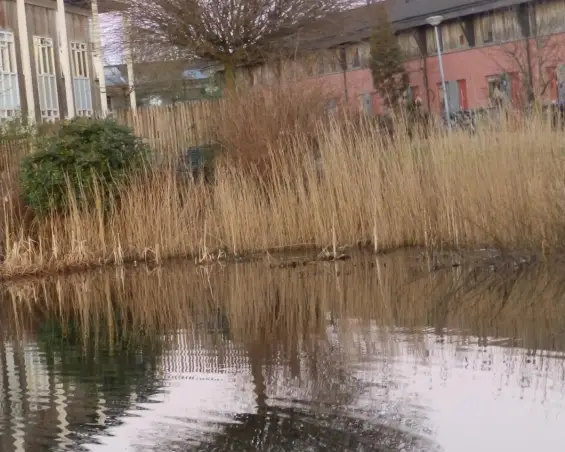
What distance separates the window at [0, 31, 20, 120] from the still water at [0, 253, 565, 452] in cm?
1521

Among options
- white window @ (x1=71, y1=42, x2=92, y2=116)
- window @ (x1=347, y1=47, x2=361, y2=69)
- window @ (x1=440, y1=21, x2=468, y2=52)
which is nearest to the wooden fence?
white window @ (x1=71, y1=42, x2=92, y2=116)

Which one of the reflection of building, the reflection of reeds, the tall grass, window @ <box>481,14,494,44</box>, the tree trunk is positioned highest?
window @ <box>481,14,494,44</box>

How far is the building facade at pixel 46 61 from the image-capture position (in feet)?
81.0

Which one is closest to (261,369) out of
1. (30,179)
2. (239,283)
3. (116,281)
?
(239,283)

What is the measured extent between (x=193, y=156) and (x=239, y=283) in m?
5.24

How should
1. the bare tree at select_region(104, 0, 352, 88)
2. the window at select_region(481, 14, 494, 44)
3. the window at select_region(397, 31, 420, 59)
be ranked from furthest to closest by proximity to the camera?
1. the window at select_region(397, 31, 420, 59)
2. the window at select_region(481, 14, 494, 44)
3. the bare tree at select_region(104, 0, 352, 88)

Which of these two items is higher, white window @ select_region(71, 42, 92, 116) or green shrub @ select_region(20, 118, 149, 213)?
white window @ select_region(71, 42, 92, 116)

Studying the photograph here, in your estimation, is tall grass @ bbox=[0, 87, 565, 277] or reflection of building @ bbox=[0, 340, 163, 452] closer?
reflection of building @ bbox=[0, 340, 163, 452]

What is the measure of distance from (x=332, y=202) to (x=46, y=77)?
16837 millimetres

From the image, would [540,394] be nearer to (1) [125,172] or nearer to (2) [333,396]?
(2) [333,396]

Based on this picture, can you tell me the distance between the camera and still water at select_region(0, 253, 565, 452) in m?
5.59

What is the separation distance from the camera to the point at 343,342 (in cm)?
795

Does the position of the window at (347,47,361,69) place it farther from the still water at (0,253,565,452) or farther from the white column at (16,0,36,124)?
the still water at (0,253,565,452)

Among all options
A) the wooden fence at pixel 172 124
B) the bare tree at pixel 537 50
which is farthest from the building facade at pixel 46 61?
the bare tree at pixel 537 50
